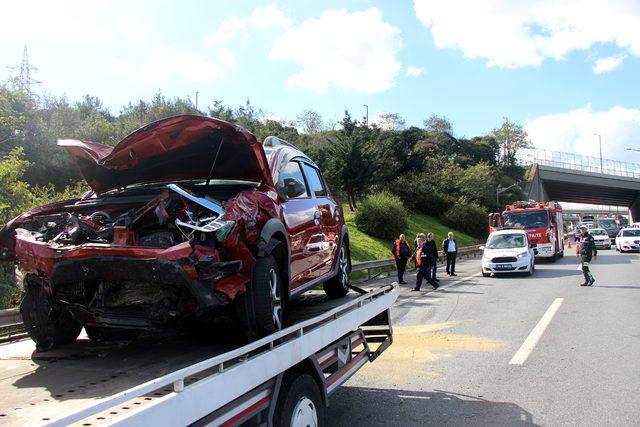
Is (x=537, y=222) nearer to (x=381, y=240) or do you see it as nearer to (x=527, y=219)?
(x=527, y=219)

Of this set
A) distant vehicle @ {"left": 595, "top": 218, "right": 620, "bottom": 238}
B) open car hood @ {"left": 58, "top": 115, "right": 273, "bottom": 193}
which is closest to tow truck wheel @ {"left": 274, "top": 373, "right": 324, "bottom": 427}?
open car hood @ {"left": 58, "top": 115, "right": 273, "bottom": 193}

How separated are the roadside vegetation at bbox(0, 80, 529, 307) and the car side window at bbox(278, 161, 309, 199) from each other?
7745 mm

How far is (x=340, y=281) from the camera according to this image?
6.52 meters

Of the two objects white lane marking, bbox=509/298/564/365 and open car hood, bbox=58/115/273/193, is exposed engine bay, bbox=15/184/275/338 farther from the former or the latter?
white lane marking, bbox=509/298/564/365

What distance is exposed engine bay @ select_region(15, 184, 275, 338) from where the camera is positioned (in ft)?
10.9

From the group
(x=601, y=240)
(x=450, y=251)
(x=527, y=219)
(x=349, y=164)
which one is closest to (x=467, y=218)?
(x=601, y=240)

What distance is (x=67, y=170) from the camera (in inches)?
1017

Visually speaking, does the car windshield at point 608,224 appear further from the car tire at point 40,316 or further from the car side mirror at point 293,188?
the car tire at point 40,316

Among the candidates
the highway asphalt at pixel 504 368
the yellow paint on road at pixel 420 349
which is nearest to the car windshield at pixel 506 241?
the highway asphalt at pixel 504 368

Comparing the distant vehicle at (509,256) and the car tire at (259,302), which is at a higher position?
the car tire at (259,302)

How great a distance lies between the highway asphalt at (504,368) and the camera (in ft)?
17.3

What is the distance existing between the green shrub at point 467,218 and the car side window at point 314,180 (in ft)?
142

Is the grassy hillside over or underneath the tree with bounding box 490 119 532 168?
underneath

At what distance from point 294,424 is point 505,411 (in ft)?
8.74
